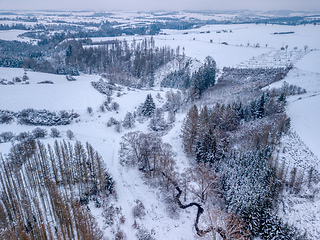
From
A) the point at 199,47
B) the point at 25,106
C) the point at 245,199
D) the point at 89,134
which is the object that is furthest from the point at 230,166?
the point at 199,47

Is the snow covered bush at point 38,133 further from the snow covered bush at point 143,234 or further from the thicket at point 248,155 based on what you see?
the snow covered bush at point 143,234

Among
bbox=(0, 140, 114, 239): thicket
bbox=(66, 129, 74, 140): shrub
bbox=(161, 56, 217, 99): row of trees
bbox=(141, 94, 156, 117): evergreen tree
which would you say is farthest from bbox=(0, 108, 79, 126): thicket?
bbox=(161, 56, 217, 99): row of trees

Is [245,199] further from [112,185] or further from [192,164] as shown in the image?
[112,185]

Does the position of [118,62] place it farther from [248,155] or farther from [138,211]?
[138,211]

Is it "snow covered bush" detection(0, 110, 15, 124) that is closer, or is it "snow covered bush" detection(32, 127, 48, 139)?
"snow covered bush" detection(32, 127, 48, 139)

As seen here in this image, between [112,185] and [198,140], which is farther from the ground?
[198,140]

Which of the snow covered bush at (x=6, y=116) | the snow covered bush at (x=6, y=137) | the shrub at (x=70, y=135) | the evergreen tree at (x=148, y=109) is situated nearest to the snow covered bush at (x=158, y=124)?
the evergreen tree at (x=148, y=109)

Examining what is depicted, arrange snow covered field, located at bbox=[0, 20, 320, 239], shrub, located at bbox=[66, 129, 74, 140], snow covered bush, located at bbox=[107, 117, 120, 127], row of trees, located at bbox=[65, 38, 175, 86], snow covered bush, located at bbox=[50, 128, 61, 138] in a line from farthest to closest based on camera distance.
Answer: row of trees, located at bbox=[65, 38, 175, 86], snow covered bush, located at bbox=[107, 117, 120, 127], snow covered bush, located at bbox=[50, 128, 61, 138], shrub, located at bbox=[66, 129, 74, 140], snow covered field, located at bbox=[0, 20, 320, 239]

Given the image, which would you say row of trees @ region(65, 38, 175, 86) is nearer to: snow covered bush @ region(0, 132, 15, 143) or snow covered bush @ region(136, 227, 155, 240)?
snow covered bush @ region(0, 132, 15, 143)

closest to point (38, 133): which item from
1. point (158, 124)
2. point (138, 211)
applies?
point (158, 124)

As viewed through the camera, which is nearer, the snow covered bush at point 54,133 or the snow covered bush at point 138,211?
the snow covered bush at point 138,211

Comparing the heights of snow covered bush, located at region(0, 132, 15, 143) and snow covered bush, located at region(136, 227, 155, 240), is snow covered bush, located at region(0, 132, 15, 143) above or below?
above
